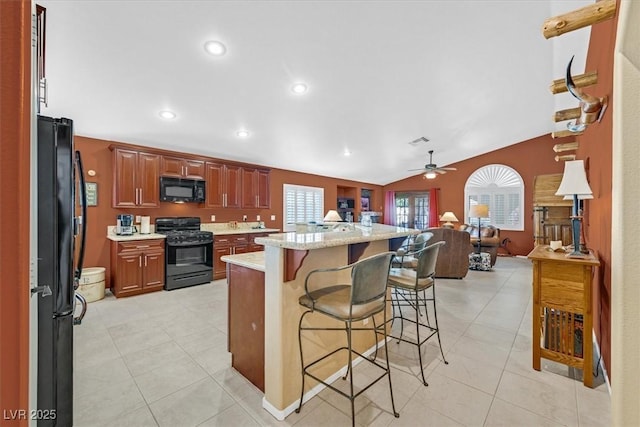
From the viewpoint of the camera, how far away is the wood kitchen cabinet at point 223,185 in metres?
5.04

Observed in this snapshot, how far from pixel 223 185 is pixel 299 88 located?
2669 mm

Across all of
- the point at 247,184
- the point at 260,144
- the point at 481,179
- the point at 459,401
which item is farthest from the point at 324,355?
the point at 481,179

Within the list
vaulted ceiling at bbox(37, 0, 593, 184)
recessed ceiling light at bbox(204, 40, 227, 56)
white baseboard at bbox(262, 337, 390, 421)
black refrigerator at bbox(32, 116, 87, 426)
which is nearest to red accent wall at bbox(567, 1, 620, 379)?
vaulted ceiling at bbox(37, 0, 593, 184)

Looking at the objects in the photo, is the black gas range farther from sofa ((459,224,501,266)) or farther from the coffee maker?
sofa ((459,224,501,266))

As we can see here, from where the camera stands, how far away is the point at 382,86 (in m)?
3.50

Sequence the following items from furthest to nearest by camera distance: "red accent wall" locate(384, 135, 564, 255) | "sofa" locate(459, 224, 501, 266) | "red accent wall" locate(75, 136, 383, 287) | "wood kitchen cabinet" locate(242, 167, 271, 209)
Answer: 1. "red accent wall" locate(384, 135, 564, 255)
2. "sofa" locate(459, 224, 501, 266)
3. "wood kitchen cabinet" locate(242, 167, 271, 209)
4. "red accent wall" locate(75, 136, 383, 287)

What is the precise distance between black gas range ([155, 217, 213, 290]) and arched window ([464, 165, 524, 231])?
7.35 metres

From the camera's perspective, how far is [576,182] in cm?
206

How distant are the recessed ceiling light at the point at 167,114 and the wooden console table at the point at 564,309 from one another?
4.24 meters

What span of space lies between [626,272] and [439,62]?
9.40 ft

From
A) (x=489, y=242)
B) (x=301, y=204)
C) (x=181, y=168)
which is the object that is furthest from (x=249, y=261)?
(x=489, y=242)

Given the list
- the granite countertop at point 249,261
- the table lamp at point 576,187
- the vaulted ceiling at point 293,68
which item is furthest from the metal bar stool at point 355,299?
the vaulted ceiling at point 293,68

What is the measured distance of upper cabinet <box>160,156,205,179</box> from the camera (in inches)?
177

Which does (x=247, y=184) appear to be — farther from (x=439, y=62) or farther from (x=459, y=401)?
(x=459, y=401)
